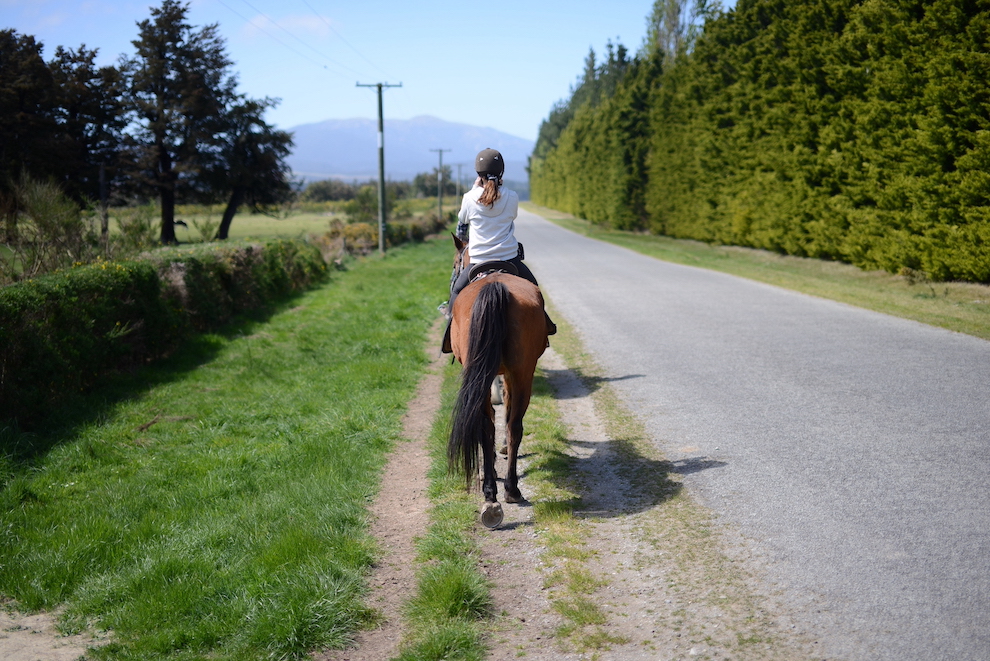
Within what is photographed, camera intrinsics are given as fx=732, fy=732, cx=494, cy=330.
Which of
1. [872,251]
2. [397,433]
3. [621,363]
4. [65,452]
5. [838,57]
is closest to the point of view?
[65,452]

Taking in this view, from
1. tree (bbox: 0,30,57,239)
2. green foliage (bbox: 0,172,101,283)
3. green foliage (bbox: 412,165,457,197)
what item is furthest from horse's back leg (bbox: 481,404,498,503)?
green foliage (bbox: 412,165,457,197)

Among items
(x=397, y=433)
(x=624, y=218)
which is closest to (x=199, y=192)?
(x=624, y=218)

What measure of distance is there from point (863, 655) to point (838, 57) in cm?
1881

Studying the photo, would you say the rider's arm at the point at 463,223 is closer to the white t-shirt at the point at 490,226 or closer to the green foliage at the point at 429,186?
the white t-shirt at the point at 490,226

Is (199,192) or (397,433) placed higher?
(199,192)

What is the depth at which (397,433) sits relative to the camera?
7.30 m

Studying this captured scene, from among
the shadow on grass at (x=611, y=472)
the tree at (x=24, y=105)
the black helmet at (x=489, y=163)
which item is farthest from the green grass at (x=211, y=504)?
the tree at (x=24, y=105)

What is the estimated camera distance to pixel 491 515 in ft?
15.9

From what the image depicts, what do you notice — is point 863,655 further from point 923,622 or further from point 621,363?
point 621,363

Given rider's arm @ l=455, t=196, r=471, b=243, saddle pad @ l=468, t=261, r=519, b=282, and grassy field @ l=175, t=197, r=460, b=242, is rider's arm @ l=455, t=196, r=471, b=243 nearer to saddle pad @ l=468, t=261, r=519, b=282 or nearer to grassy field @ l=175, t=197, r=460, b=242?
saddle pad @ l=468, t=261, r=519, b=282

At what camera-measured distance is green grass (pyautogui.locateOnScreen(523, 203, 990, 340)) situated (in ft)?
38.0

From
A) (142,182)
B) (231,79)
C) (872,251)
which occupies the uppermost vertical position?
(231,79)

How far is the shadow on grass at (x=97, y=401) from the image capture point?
6625 millimetres

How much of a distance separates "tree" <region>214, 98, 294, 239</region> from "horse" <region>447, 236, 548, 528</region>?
32.8 metres
